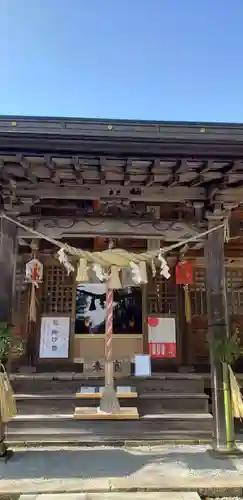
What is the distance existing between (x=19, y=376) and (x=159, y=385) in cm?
270

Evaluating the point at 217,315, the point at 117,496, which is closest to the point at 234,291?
the point at 217,315

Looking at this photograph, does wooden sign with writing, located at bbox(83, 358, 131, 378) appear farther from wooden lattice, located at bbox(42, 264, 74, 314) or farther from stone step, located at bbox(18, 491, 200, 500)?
stone step, located at bbox(18, 491, 200, 500)

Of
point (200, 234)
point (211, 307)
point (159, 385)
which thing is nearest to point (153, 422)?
point (159, 385)

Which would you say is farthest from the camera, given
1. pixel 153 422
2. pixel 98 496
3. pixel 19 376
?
pixel 19 376

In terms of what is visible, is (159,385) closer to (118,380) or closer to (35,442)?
(118,380)

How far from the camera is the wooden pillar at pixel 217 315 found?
536 centimetres

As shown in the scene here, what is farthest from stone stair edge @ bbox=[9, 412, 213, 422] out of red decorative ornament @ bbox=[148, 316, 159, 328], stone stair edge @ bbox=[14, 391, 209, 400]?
red decorative ornament @ bbox=[148, 316, 159, 328]

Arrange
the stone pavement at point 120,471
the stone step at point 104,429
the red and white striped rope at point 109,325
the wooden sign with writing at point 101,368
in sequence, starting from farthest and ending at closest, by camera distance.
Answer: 1. the wooden sign with writing at point 101,368
2. the stone step at point 104,429
3. the red and white striped rope at point 109,325
4. the stone pavement at point 120,471

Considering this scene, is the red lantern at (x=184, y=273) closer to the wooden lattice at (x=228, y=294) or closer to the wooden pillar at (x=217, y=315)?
the wooden lattice at (x=228, y=294)

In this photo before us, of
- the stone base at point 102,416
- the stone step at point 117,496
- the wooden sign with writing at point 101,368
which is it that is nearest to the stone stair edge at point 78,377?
the wooden sign with writing at point 101,368

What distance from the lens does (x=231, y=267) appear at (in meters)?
8.83

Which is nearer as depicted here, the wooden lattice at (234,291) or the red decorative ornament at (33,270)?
the red decorative ornament at (33,270)

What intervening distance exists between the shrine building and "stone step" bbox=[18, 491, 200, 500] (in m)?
2.26

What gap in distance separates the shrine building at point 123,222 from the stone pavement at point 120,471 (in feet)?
6.61
